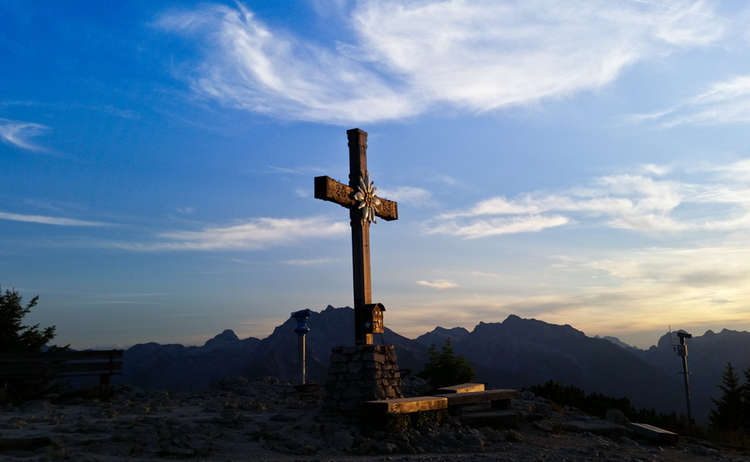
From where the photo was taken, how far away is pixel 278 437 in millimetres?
9234

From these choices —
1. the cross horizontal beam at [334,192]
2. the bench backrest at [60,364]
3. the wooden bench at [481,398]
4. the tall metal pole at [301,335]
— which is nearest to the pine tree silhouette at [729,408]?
the wooden bench at [481,398]

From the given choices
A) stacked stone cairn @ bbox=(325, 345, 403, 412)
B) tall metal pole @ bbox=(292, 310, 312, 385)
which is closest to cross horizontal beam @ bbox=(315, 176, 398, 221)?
stacked stone cairn @ bbox=(325, 345, 403, 412)

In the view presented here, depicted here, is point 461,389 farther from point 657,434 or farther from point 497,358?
point 497,358

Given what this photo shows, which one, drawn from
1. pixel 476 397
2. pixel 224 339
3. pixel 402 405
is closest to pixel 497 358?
pixel 224 339

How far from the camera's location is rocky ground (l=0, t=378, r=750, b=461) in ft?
26.0

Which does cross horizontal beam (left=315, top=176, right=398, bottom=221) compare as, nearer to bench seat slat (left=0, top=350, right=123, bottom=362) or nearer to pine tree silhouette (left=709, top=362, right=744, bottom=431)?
bench seat slat (left=0, top=350, right=123, bottom=362)

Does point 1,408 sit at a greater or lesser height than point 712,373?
greater

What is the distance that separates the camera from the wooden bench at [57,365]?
15.7 meters

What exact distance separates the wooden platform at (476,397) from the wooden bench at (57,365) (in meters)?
10.2

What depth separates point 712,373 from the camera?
Result: 183m

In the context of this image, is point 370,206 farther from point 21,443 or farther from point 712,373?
point 712,373

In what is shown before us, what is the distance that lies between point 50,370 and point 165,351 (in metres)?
92.5

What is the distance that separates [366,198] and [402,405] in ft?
16.1

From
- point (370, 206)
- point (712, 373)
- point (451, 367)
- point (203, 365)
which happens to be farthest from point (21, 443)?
point (712, 373)
